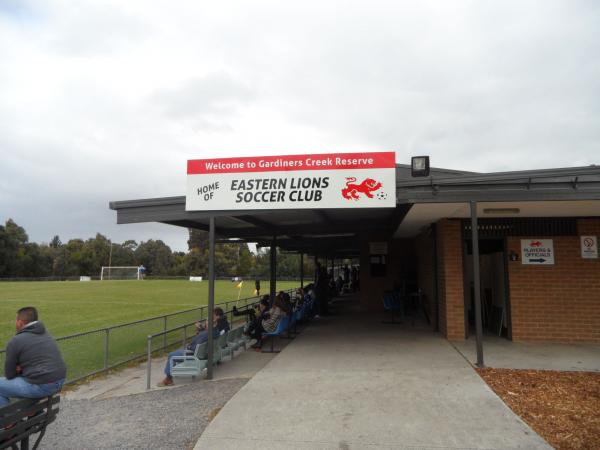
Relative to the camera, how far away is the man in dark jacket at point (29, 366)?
13.5ft

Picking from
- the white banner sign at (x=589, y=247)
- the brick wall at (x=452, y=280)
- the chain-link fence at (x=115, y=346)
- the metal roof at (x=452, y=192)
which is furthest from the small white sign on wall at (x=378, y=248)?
the white banner sign at (x=589, y=247)

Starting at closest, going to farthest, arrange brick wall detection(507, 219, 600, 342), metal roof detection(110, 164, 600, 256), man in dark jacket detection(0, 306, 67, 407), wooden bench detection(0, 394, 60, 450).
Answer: wooden bench detection(0, 394, 60, 450) < man in dark jacket detection(0, 306, 67, 407) < metal roof detection(110, 164, 600, 256) < brick wall detection(507, 219, 600, 342)

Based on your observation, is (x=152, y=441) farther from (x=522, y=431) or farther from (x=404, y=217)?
(x=404, y=217)

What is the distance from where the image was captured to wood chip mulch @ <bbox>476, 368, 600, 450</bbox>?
4.56 m

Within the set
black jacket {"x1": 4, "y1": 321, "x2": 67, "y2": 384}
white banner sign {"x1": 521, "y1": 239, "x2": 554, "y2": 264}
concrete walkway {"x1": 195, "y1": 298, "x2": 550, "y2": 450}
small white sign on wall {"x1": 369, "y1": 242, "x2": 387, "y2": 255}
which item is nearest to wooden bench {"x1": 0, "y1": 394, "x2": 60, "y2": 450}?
black jacket {"x1": 4, "y1": 321, "x2": 67, "y2": 384}

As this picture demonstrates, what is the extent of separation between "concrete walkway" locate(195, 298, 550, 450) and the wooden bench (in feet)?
4.92

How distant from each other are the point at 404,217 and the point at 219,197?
418 centimetres

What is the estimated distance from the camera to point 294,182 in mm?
7605

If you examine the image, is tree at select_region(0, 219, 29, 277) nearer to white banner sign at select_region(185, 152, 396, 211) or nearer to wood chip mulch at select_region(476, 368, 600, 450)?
white banner sign at select_region(185, 152, 396, 211)

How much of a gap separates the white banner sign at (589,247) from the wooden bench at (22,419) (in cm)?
966

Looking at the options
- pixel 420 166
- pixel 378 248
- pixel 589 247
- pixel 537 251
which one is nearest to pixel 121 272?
pixel 378 248

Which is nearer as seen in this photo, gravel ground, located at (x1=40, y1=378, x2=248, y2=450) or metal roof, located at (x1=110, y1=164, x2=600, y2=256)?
gravel ground, located at (x1=40, y1=378, x2=248, y2=450)

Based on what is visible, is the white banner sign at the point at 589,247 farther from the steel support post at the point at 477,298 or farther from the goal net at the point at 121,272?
the goal net at the point at 121,272

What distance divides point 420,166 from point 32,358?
6071mm
